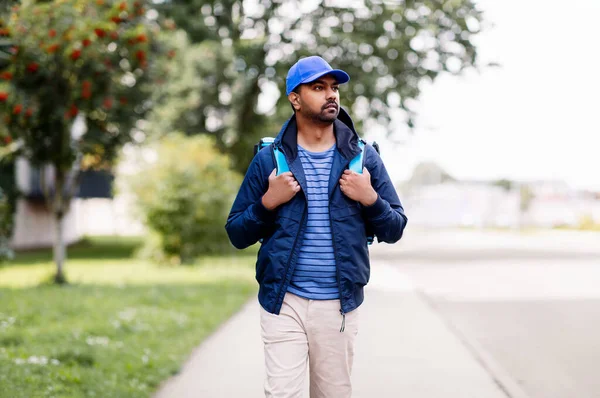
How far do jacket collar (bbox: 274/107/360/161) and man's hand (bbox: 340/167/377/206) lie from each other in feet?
0.52

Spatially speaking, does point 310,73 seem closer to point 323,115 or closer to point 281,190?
point 323,115

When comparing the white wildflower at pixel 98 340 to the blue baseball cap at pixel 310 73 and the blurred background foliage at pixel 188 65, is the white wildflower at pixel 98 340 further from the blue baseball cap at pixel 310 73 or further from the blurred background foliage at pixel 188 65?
the blue baseball cap at pixel 310 73

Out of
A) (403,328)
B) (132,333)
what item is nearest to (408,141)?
(403,328)

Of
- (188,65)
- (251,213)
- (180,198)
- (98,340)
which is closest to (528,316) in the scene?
(98,340)

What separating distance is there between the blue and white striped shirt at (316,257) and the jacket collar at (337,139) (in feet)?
0.55

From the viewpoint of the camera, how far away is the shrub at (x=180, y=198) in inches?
777

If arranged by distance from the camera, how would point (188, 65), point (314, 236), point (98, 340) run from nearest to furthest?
point (314, 236) < point (98, 340) < point (188, 65)

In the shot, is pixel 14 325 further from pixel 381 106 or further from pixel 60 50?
pixel 381 106

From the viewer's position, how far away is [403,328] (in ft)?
29.2

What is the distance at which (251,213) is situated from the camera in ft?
11.2

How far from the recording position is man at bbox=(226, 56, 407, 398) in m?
3.35

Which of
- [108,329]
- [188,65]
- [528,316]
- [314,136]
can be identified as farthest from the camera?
[188,65]

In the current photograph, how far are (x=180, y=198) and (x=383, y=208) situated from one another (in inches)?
657

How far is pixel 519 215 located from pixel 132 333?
87.2m
